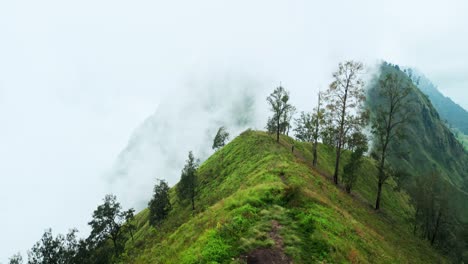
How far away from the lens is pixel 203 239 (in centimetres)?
2220

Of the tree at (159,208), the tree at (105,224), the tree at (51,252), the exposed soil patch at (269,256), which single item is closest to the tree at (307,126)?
the tree at (159,208)

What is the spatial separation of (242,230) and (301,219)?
485 centimetres

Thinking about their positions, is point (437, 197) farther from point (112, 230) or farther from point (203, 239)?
point (112, 230)

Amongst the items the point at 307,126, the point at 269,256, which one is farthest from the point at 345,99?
the point at 269,256

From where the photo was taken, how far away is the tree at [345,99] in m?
49.1

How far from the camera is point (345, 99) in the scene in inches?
1981

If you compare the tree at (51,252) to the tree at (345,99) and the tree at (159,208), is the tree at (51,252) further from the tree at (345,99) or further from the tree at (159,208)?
the tree at (345,99)

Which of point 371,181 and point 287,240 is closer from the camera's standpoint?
point 287,240

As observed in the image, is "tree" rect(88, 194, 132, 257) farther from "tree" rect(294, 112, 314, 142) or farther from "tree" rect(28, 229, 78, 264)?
"tree" rect(294, 112, 314, 142)

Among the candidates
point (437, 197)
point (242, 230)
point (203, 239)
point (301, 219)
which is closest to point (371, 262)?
point (301, 219)

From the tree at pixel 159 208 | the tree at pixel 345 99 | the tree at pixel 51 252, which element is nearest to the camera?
the tree at pixel 345 99

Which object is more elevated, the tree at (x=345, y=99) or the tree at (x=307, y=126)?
the tree at (x=307, y=126)

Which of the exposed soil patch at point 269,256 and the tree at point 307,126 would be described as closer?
the exposed soil patch at point 269,256

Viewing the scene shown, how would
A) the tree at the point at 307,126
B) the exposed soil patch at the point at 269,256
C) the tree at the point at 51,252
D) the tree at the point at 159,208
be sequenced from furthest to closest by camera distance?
the tree at the point at 307,126
the tree at the point at 159,208
the tree at the point at 51,252
the exposed soil patch at the point at 269,256
